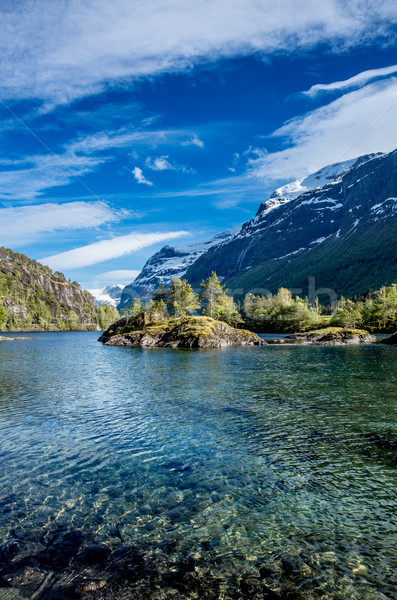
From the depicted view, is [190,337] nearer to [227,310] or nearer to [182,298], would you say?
[182,298]

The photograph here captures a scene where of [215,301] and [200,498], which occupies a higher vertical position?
[215,301]

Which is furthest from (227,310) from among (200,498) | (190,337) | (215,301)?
(200,498)

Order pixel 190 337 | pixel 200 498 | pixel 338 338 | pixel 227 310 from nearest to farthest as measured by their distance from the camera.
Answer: pixel 200 498 → pixel 190 337 → pixel 338 338 → pixel 227 310

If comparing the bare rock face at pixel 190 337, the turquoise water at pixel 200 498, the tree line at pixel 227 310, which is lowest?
the turquoise water at pixel 200 498

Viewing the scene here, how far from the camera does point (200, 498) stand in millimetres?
14336

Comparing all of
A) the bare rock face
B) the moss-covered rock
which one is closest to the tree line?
the bare rock face

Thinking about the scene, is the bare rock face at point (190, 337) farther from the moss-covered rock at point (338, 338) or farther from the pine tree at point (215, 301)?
the pine tree at point (215, 301)

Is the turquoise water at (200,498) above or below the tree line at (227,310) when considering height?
below

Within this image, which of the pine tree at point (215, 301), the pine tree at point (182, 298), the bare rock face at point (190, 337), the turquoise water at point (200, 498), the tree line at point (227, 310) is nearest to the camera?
the turquoise water at point (200, 498)

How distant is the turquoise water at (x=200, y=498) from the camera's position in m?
9.82

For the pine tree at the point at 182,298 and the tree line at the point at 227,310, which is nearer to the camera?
the pine tree at the point at 182,298

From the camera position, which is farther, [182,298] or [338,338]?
[182,298]

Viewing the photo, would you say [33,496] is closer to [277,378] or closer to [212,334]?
[277,378]

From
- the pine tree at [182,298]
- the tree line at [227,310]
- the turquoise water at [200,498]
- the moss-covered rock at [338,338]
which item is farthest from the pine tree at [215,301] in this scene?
the turquoise water at [200,498]
